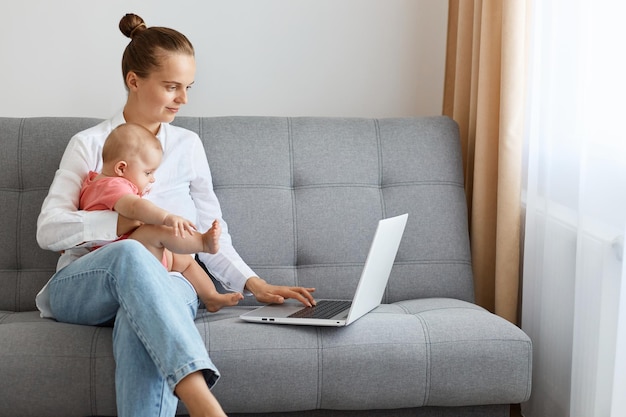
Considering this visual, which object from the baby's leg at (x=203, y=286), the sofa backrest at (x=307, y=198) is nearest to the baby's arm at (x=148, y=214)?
the baby's leg at (x=203, y=286)

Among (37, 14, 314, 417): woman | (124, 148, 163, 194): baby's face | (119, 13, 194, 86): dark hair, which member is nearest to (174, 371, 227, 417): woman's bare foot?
(37, 14, 314, 417): woman

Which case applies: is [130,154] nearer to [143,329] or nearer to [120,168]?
[120,168]

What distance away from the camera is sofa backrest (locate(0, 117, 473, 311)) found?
2.42 m

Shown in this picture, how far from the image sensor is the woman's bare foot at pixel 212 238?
1.92 m

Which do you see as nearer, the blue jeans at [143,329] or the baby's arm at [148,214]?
the blue jeans at [143,329]

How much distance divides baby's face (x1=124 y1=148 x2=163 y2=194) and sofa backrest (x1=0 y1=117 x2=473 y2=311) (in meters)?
0.44

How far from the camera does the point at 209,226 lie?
2336mm

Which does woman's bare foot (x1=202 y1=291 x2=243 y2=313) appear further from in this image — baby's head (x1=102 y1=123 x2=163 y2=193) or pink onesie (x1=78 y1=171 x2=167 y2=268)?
baby's head (x1=102 y1=123 x2=163 y2=193)

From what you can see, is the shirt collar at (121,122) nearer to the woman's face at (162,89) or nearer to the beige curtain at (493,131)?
the woman's face at (162,89)

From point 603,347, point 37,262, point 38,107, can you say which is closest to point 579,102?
point 603,347

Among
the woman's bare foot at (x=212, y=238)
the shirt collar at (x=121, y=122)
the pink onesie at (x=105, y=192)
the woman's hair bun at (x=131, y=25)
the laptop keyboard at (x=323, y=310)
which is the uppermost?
the woman's hair bun at (x=131, y=25)

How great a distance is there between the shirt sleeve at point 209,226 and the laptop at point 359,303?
12 centimetres

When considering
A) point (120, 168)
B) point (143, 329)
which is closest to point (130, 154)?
point (120, 168)

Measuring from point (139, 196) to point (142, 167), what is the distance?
0.07 metres
